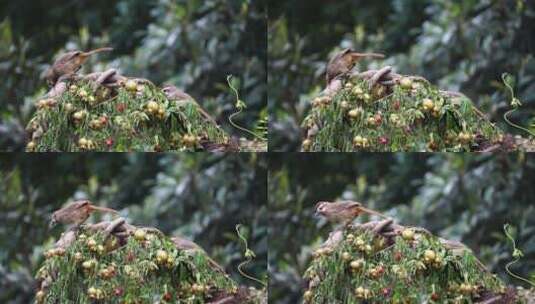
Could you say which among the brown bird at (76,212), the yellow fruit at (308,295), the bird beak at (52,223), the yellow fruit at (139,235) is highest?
the brown bird at (76,212)

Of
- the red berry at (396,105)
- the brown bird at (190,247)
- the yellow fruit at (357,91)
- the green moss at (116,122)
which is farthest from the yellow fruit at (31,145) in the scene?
the red berry at (396,105)

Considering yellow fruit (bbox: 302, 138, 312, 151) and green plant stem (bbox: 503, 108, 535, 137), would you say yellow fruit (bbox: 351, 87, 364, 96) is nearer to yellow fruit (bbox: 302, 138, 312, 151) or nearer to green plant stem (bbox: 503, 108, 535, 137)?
yellow fruit (bbox: 302, 138, 312, 151)

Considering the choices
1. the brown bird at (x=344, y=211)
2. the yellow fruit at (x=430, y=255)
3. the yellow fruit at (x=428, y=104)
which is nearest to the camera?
the yellow fruit at (x=430, y=255)

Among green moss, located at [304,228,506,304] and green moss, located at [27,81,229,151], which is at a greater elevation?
green moss, located at [27,81,229,151]

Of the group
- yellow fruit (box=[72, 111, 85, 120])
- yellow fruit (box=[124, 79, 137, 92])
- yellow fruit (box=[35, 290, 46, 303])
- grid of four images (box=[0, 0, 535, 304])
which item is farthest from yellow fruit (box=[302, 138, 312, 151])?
yellow fruit (box=[35, 290, 46, 303])

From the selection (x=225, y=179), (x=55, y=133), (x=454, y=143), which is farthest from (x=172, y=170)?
(x=454, y=143)

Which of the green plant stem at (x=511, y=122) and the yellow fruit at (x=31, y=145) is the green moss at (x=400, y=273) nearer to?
the green plant stem at (x=511, y=122)
